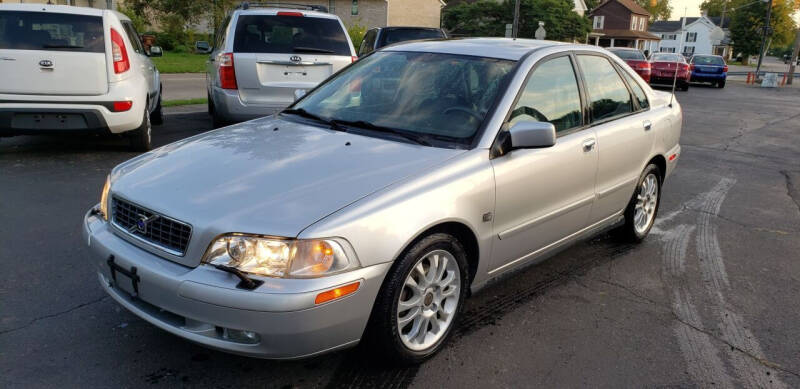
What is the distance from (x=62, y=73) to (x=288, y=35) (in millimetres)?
2678

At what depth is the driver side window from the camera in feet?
12.6

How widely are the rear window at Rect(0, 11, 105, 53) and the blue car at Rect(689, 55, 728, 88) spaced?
26.4m

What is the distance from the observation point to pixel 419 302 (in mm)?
3150

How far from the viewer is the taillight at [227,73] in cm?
779

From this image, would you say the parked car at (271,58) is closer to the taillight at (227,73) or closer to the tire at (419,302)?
the taillight at (227,73)

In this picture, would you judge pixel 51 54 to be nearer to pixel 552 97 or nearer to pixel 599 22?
pixel 552 97

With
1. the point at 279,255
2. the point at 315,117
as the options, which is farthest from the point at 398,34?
the point at 279,255

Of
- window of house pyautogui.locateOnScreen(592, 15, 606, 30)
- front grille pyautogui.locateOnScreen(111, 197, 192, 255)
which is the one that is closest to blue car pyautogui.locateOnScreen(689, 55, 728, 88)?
front grille pyautogui.locateOnScreen(111, 197, 192, 255)

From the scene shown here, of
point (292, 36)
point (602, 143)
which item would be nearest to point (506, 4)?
point (292, 36)

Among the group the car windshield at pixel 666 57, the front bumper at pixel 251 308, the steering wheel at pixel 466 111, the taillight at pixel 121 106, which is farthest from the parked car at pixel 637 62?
the front bumper at pixel 251 308

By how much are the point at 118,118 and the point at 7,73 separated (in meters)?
Result: 1.14

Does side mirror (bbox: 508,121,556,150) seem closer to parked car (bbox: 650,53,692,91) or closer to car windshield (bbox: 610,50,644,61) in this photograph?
car windshield (bbox: 610,50,644,61)

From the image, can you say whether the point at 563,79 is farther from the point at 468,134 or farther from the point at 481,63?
the point at 468,134

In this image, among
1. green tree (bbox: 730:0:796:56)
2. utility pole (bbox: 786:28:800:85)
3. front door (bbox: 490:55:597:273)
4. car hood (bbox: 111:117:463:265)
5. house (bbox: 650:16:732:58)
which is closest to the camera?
car hood (bbox: 111:117:463:265)
